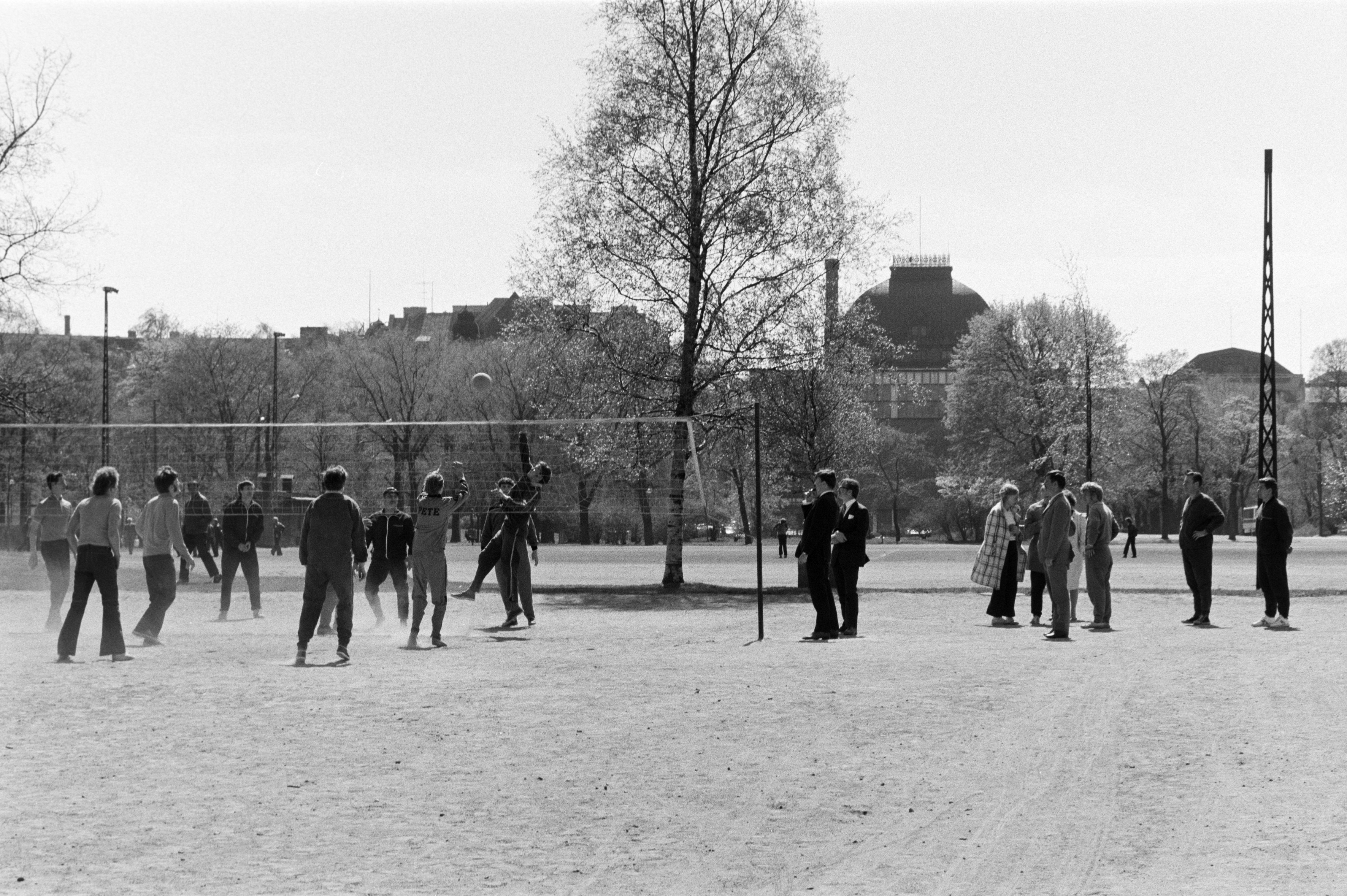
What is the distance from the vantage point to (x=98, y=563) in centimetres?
1488

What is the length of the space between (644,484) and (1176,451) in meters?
57.1

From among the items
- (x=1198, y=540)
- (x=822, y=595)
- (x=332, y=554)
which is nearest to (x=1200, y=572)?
(x=1198, y=540)

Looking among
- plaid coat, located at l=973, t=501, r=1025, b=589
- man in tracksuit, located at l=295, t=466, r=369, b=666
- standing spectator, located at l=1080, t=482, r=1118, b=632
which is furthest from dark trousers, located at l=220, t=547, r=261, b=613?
standing spectator, located at l=1080, t=482, r=1118, b=632

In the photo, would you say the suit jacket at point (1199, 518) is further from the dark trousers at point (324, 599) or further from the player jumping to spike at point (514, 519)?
the dark trousers at point (324, 599)

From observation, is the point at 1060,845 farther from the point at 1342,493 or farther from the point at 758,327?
the point at 1342,493

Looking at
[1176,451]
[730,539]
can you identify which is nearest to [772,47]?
[730,539]

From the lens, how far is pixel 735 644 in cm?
1727

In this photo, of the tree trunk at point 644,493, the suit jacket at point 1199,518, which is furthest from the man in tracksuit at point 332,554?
the tree trunk at point 644,493

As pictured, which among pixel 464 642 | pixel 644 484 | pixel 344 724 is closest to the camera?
pixel 344 724

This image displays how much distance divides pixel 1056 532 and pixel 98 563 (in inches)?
396

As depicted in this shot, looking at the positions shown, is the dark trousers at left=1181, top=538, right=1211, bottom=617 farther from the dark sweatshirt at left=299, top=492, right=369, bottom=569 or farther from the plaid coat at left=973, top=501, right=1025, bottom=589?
the dark sweatshirt at left=299, top=492, right=369, bottom=569

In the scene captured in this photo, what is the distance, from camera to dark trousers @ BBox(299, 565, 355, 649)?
47.9 ft

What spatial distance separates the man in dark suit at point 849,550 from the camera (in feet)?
56.4

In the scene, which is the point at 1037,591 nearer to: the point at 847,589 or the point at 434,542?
the point at 847,589
